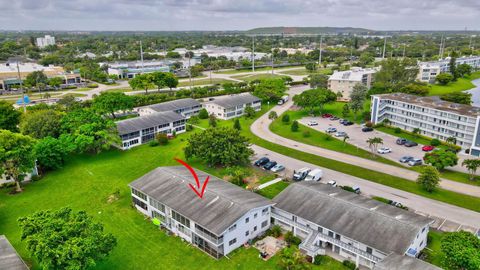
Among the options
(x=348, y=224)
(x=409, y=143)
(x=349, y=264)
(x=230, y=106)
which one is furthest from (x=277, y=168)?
(x=230, y=106)

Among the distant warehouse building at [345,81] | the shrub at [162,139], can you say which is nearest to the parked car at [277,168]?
the shrub at [162,139]

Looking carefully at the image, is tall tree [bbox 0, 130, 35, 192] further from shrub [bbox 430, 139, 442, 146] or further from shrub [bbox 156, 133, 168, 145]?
shrub [bbox 430, 139, 442, 146]

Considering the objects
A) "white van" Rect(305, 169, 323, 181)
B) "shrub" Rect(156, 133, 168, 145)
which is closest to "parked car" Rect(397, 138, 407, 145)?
"white van" Rect(305, 169, 323, 181)

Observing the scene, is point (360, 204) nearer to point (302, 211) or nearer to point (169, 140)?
point (302, 211)

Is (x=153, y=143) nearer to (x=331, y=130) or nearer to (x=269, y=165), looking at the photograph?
(x=269, y=165)

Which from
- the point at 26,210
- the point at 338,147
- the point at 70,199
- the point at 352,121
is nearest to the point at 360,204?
the point at 338,147
